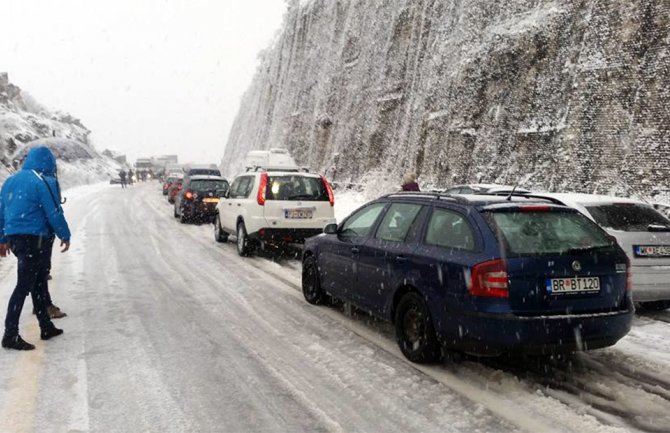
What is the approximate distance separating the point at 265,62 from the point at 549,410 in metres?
67.9

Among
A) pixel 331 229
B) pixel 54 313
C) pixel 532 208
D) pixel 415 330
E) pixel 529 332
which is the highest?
pixel 532 208

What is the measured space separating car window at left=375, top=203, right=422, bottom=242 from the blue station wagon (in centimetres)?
2

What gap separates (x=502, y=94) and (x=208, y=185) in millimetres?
10345

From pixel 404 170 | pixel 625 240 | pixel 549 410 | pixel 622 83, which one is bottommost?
pixel 549 410

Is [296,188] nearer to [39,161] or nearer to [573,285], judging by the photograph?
[39,161]

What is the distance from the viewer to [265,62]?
6806cm

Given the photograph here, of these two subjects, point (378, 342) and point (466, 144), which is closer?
point (378, 342)

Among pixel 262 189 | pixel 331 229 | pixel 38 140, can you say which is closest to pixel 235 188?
pixel 262 189

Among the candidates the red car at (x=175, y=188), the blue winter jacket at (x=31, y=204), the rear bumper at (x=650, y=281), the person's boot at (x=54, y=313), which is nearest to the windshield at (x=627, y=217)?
the rear bumper at (x=650, y=281)

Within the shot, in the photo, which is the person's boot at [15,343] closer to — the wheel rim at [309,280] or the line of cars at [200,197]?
the wheel rim at [309,280]

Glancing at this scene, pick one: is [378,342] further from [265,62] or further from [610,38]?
[265,62]

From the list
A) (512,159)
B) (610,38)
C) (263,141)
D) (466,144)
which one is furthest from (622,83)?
(263,141)

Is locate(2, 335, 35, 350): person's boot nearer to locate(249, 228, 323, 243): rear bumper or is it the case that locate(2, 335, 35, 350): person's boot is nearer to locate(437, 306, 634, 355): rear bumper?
locate(437, 306, 634, 355): rear bumper

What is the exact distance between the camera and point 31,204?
17.8ft
